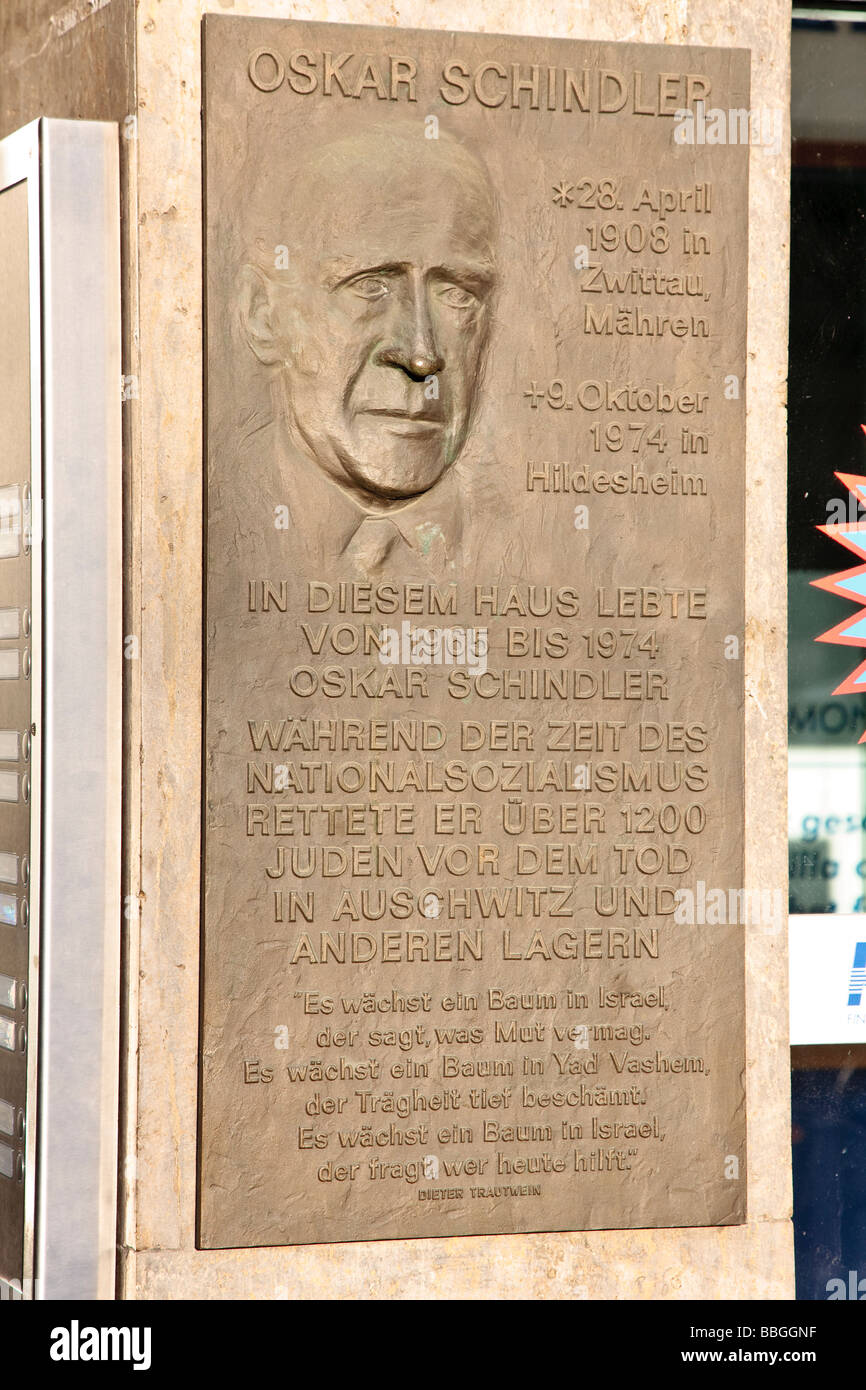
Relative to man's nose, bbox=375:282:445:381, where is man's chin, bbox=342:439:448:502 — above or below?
below

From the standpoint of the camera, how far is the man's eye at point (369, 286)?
4.45 m

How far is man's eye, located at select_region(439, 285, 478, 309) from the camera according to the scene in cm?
451

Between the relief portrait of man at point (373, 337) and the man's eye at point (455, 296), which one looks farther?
the man's eye at point (455, 296)

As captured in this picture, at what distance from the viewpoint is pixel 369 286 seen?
14.6 ft

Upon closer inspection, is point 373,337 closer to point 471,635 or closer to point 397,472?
point 397,472

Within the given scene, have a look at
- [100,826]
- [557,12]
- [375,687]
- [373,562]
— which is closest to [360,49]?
[557,12]

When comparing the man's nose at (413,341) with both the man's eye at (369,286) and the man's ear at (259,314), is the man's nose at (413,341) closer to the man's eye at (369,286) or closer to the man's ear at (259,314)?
the man's eye at (369,286)

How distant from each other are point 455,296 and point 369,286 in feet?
0.84

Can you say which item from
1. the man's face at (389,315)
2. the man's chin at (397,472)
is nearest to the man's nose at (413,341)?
the man's face at (389,315)

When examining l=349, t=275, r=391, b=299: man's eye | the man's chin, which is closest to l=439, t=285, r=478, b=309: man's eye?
l=349, t=275, r=391, b=299: man's eye

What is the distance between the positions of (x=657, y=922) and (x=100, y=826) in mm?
1674

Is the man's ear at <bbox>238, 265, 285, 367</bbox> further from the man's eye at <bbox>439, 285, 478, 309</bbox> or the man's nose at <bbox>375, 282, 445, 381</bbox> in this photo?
the man's eye at <bbox>439, 285, 478, 309</bbox>

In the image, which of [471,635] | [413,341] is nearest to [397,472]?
[413,341]

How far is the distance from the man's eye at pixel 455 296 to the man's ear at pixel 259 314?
50 centimetres
